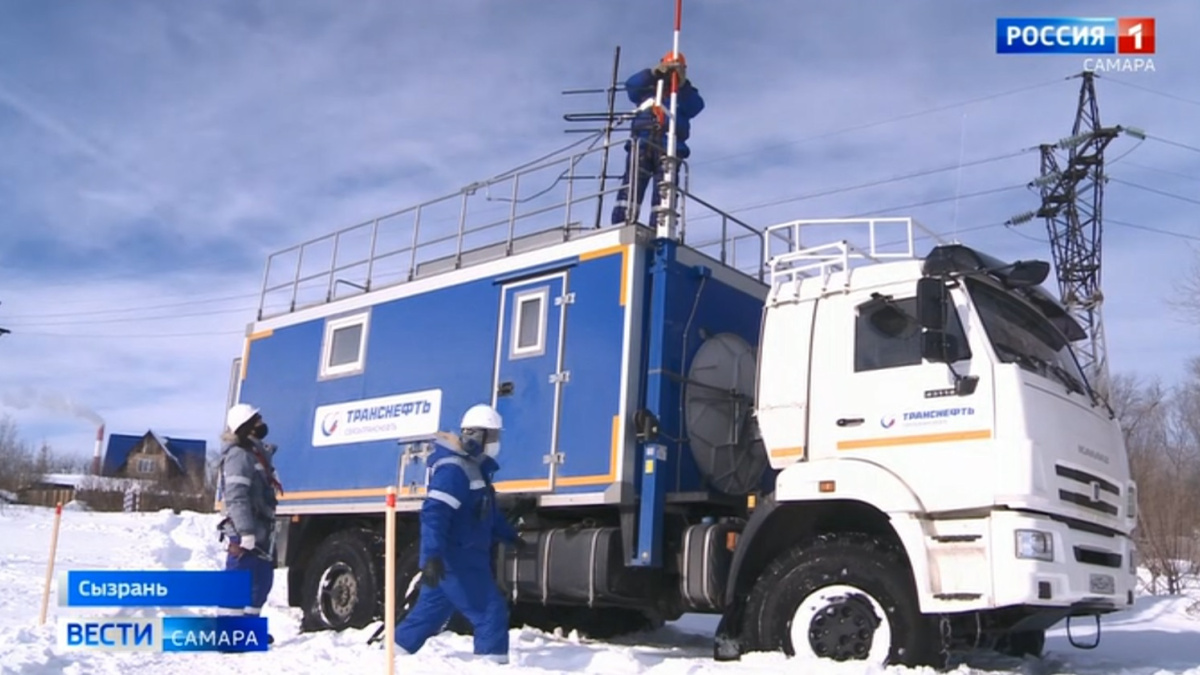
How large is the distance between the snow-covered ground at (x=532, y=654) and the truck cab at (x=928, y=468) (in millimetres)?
490

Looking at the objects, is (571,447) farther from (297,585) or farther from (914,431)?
(297,585)

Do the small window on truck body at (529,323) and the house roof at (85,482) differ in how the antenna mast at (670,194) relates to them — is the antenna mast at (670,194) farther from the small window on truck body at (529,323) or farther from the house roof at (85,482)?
the house roof at (85,482)

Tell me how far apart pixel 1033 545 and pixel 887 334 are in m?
1.86

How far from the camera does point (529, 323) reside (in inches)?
390

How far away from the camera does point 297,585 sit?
11.6m

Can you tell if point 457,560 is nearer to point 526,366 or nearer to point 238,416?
point 238,416

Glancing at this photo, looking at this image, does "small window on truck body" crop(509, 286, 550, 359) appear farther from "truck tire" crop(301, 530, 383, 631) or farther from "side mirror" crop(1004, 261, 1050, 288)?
"side mirror" crop(1004, 261, 1050, 288)

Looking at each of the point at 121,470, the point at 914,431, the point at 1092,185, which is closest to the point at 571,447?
the point at 914,431

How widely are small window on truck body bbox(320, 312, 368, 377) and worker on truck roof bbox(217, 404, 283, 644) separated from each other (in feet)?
10.4

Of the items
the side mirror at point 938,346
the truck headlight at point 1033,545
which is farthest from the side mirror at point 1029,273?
the truck headlight at point 1033,545

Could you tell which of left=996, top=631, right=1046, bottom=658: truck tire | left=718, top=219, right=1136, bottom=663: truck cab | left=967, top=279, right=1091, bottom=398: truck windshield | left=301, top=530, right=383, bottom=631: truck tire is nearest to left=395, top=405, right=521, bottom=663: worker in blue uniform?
left=718, top=219, right=1136, bottom=663: truck cab

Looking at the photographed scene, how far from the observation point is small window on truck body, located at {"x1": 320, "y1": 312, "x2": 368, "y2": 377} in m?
11.5

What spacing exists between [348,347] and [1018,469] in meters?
7.35

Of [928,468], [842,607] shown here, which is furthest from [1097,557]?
[842,607]
